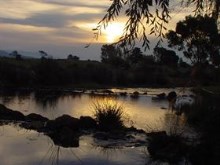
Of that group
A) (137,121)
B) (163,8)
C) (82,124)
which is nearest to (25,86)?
(137,121)

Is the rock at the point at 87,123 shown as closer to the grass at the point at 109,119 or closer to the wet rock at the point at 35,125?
the grass at the point at 109,119

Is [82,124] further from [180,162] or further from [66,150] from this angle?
[180,162]

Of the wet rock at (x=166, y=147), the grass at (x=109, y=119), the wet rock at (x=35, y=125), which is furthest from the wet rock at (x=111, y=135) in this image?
the wet rock at (x=166, y=147)

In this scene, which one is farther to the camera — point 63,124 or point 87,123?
point 87,123

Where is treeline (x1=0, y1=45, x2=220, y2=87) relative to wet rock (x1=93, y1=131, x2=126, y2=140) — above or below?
above

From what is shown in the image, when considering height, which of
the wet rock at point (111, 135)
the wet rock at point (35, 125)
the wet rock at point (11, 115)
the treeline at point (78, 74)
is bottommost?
the wet rock at point (111, 135)

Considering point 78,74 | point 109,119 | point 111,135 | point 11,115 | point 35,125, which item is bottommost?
point 111,135

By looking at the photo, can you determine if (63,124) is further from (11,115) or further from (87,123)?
(11,115)

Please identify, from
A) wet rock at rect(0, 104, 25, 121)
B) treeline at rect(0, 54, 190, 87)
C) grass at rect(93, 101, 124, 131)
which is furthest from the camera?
treeline at rect(0, 54, 190, 87)

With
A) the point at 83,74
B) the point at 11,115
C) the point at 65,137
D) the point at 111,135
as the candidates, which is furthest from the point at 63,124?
the point at 83,74

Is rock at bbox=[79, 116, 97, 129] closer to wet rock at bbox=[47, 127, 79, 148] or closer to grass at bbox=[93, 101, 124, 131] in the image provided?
grass at bbox=[93, 101, 124, 131]

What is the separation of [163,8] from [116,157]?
11.7m

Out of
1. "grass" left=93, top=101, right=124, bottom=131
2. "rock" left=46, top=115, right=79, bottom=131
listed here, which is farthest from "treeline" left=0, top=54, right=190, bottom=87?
"rock" left=46, top=115, right=79, bottom=131

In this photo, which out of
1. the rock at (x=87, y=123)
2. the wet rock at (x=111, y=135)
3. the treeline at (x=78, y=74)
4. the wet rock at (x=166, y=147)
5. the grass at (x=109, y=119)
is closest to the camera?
the wet rock at (x=166, y=147)
